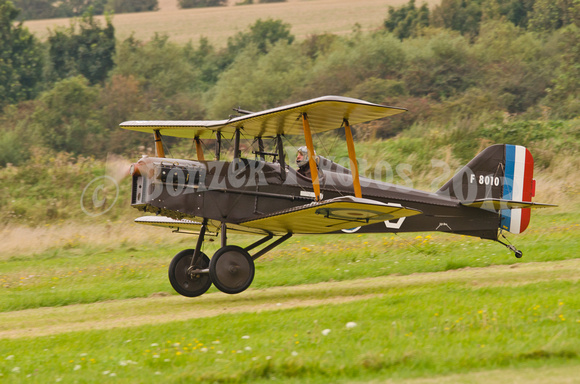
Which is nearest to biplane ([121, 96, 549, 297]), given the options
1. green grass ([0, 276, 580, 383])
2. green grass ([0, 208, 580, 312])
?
green grass ([0, 208, 580, 312])

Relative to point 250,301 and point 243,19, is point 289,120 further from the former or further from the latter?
point 243,19

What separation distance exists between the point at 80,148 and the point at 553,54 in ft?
94.4

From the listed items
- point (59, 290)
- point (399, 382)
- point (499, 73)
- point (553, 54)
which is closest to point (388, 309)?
point (399, 382)

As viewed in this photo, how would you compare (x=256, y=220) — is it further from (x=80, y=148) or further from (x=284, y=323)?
(x=80, y=148)

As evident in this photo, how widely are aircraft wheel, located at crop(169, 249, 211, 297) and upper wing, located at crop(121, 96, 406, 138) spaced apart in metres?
1.95

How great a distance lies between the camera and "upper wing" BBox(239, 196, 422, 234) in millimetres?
8430

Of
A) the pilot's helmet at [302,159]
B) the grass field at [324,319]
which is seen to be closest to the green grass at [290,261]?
the grass field at [324,319]

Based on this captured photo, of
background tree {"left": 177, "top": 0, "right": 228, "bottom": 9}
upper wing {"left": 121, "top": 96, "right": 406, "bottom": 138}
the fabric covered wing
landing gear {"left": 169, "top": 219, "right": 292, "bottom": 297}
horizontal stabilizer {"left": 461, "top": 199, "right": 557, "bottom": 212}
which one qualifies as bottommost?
A: landing gear {"left": 169, "top": 219, "right": 292, "bottom": 297}

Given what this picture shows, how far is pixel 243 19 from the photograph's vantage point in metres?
68.2

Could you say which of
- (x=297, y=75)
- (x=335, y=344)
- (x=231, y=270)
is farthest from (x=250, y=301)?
(x=297, y=75)

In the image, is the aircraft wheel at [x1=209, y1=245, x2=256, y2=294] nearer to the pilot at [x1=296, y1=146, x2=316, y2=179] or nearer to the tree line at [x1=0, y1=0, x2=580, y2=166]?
the pilot at [x1=296, y1=146, x2=316, y2=179]

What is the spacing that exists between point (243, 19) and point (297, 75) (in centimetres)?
2724

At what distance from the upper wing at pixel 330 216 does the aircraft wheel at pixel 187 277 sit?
3.16ft

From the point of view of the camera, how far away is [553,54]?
4253cm
